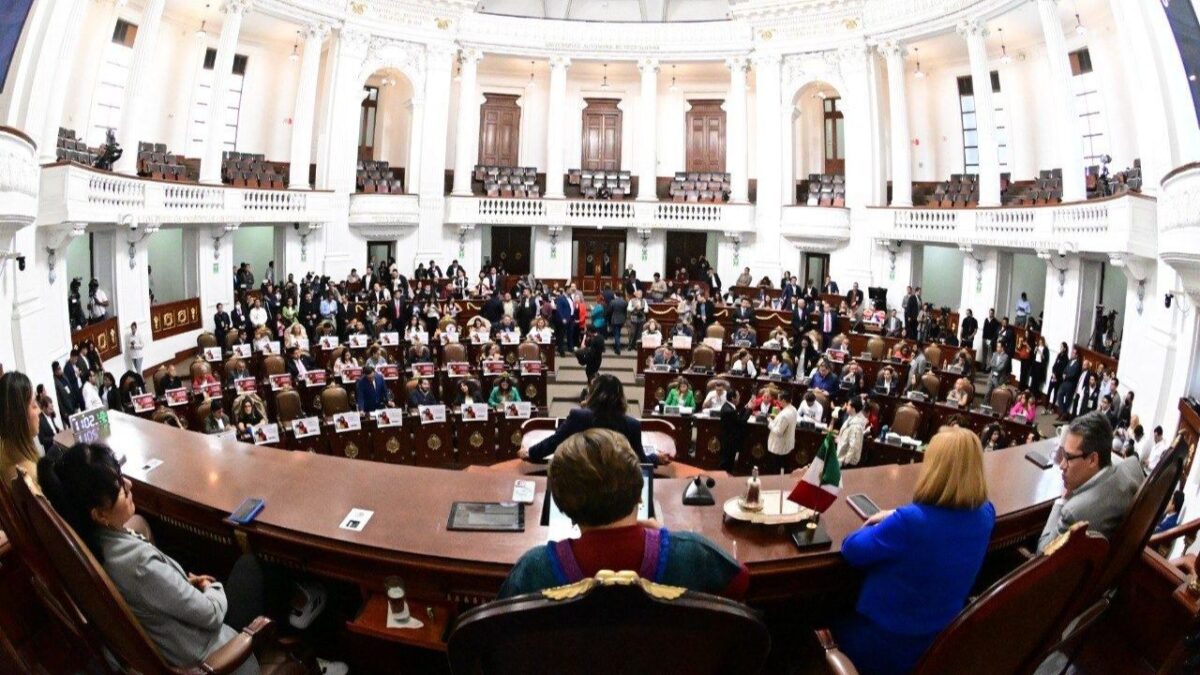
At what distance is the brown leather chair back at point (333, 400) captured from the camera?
10.3 metres

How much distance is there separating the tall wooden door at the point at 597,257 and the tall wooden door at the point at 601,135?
305cm

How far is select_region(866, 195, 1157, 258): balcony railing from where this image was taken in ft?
38.9

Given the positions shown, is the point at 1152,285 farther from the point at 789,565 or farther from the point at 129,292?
the point at 129,292

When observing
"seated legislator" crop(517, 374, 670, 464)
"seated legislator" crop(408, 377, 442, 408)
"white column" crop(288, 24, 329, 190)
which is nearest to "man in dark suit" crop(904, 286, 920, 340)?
"seated legislator" crop(408, 377, 442, 408)

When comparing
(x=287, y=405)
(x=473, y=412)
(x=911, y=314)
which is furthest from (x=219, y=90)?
(x=911, y=314)

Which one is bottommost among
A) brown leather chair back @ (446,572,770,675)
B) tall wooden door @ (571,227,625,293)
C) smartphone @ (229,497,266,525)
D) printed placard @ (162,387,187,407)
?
printed placard @ (162,387,187,407)

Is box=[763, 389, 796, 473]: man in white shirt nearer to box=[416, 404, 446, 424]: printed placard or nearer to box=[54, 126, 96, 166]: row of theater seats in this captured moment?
box=[416, 404, 446, 424]: printed placard

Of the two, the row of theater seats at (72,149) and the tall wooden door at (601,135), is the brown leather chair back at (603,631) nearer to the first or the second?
the row of theater seats at (72,149)

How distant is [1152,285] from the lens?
11906mm

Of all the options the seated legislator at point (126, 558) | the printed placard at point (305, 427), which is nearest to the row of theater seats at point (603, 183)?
the printed placard at point (305, 427)

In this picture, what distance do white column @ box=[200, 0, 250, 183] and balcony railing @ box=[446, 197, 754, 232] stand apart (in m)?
7.19

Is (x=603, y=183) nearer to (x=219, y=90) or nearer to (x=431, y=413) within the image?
(x=219, y=90)

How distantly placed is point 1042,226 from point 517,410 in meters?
11.6

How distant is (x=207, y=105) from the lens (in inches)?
859
